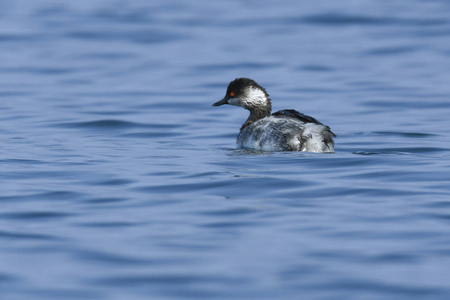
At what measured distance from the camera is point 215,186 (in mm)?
8930

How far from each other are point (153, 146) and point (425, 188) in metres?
4.24

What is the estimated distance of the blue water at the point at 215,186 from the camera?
19.9ft

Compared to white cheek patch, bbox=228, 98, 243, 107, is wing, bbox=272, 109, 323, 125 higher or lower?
lower

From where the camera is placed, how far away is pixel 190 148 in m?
11.7

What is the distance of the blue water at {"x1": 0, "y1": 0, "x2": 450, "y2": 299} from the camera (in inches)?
239

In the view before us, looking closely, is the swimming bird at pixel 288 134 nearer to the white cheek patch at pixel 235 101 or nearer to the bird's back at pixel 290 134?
the bird's back at pixel 290 134

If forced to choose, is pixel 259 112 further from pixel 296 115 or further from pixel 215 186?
pixel 215 186

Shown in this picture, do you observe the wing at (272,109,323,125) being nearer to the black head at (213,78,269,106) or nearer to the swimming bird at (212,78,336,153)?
the swimming bird at (212,78,336,153)

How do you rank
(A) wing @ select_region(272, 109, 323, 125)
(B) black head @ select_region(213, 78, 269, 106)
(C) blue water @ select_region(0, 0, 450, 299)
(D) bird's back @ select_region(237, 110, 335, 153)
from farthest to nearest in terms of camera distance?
1. (B) black head @ select_region(213, 78, 269, 106)
2. (A) wing @ select_region(272, 109, 323, 125)
3. (D) bird's back @ select_region(237, 110, 335, 153)
4. (C) blue water @ select_region(0, 0, 450, 299)

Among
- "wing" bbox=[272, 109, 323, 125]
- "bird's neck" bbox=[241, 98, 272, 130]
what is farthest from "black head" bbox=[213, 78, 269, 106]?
"wing" bbox=[272, 109, 323, 125]

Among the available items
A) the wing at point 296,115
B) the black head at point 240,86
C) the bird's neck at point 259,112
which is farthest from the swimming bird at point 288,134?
the black head at point 240,86

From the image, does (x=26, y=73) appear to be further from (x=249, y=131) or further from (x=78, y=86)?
(x=249, y=131)

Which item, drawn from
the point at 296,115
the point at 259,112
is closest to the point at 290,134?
the point at 296,115

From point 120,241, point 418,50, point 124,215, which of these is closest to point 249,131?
point 124,215
